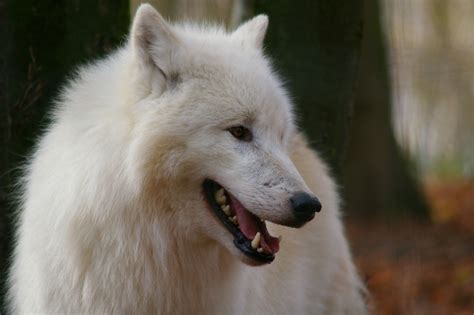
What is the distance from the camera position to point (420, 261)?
8.77 meters

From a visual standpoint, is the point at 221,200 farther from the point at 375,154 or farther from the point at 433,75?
the point at 375,154

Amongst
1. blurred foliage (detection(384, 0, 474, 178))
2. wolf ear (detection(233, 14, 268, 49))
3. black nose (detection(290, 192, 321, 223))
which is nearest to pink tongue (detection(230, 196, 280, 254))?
black nose (detection(290, 192, 321, 223))

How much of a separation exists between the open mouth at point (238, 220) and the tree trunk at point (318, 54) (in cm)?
207

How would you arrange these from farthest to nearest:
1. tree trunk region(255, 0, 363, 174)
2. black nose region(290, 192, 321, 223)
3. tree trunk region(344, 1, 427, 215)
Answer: tree trunk region(344, 1, 427, 215) < tree trunk region(255, 0, 363, 174) < black nose region(290, 192, 321, 223)

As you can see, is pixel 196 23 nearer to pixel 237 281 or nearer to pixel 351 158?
pixel 237 281

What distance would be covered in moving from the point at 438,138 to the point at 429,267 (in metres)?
2.61

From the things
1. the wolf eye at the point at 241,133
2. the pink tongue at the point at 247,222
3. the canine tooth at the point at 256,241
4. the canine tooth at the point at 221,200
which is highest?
the wolf eye at the point at 241,133

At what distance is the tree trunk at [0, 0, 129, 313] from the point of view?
4.96 meters

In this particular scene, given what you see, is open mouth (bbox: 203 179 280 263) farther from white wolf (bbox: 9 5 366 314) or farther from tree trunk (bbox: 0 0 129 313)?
tree trunk (bbox: 0 0 129 313)

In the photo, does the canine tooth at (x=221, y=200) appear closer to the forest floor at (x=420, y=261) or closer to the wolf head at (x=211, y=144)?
the wolf head at (x=211, y=144)

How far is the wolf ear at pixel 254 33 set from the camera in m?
4.29

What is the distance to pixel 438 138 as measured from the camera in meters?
12.0

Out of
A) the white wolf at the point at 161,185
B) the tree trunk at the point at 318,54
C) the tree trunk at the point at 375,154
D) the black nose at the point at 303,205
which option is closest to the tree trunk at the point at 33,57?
the white wolf at the point at 161,185

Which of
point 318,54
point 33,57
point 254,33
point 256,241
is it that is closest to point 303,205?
point 256,241
